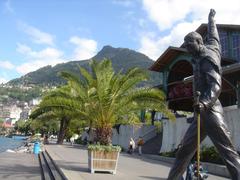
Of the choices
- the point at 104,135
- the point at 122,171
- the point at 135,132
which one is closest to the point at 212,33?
the point at 104,135

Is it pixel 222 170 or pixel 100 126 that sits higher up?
pixel 100 126

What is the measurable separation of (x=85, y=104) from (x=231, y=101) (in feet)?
59.9

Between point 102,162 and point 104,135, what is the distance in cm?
131

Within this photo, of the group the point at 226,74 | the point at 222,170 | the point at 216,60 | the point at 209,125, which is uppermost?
the point at 226,74

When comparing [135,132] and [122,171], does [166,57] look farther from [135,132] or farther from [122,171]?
[122,171]

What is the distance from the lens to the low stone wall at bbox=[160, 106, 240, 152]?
705 inches

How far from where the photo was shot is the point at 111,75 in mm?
15867

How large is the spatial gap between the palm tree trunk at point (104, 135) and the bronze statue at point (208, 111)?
878 centimetres

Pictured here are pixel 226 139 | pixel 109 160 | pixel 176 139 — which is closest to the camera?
pixel 226 139

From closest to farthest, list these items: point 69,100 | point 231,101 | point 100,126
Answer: point 100,126
point 69,100
point 231,101

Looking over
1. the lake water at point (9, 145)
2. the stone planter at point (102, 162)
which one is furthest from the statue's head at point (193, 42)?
the lake water at point (9, 145)


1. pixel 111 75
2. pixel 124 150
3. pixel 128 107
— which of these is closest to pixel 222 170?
pixel 128 107

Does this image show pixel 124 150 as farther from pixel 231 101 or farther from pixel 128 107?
pixel 128 107

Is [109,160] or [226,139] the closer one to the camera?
[226,139]
